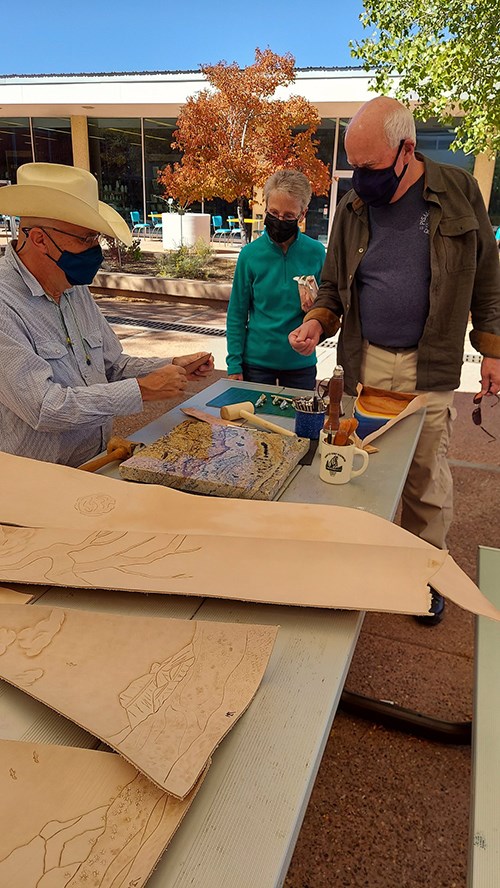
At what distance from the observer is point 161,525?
4.32 ft

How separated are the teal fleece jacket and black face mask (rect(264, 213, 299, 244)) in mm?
65

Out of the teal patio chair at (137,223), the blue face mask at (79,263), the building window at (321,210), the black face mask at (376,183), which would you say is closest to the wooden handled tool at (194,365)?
the blue face mask at (79,263)

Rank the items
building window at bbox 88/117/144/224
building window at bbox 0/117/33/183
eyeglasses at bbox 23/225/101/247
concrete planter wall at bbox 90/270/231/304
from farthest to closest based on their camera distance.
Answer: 1. building window at bbox 0/117/33/183
2. building window at bbox 88/117/144/224
3. concrete planter wall at bbox 90/270/231/304
4. eyeglasses at bbox 23/225/101/247

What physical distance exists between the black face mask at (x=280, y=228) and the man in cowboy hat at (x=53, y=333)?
1.08 meters

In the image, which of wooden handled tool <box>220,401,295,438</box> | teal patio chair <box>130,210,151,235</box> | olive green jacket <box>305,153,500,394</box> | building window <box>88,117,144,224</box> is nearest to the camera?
wooden handled tool <box>220,401,295,438</box>

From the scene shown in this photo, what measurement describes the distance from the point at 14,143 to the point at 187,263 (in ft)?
37.2

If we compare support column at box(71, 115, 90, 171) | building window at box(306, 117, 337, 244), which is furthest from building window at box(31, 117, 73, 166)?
building window at box(306, 117, 337, 244)

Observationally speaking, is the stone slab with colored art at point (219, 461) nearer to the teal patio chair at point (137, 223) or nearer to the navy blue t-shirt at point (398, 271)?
the navy blue t-shirt at point (398, 271)

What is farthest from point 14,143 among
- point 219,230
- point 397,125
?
point 397,125

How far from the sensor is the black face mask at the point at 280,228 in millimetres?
2832

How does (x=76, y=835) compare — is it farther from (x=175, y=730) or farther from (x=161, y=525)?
(x=161, y=525)

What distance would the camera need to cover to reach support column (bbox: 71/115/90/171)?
16.5 metres

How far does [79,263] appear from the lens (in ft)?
6.07

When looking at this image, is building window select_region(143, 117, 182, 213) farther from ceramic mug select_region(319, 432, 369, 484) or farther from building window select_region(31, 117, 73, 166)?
ceramic mug select_region(319, 432, 369, 484)
